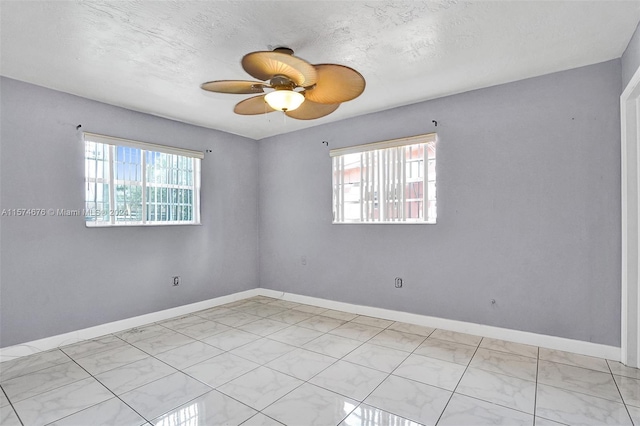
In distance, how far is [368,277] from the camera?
394 centimetres

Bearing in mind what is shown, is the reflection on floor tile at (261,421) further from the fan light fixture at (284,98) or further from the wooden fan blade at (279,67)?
the wooden fan blade at (279,67)

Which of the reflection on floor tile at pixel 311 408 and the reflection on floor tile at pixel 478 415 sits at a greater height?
the reflection on floor tile at pixel 478 415

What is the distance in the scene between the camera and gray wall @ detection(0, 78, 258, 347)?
2816 millimetres

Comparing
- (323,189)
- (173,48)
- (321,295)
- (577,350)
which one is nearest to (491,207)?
(577,350)

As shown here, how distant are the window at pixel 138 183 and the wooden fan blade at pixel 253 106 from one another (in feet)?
5.84

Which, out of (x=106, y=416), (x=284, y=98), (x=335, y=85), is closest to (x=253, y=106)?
(x=284, y=98)

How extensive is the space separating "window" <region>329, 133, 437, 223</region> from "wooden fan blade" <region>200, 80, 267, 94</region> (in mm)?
1965

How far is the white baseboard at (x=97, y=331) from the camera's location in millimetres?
2797

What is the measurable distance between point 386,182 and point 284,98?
80.6 inches

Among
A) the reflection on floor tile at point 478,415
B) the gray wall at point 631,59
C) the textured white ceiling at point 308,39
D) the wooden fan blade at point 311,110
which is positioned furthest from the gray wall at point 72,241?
the gray wall at point 631,59

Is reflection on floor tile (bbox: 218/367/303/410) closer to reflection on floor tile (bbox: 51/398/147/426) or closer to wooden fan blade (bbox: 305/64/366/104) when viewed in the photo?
reflection on floor tile (bbox: 51/398/147/426)

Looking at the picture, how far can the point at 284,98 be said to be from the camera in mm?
2080

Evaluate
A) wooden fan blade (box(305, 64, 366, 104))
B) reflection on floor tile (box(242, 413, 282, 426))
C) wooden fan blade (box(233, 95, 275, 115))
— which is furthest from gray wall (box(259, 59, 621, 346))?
reflection on floor tile (box(242, 413, 282, 426))

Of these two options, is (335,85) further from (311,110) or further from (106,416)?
(106,416)
